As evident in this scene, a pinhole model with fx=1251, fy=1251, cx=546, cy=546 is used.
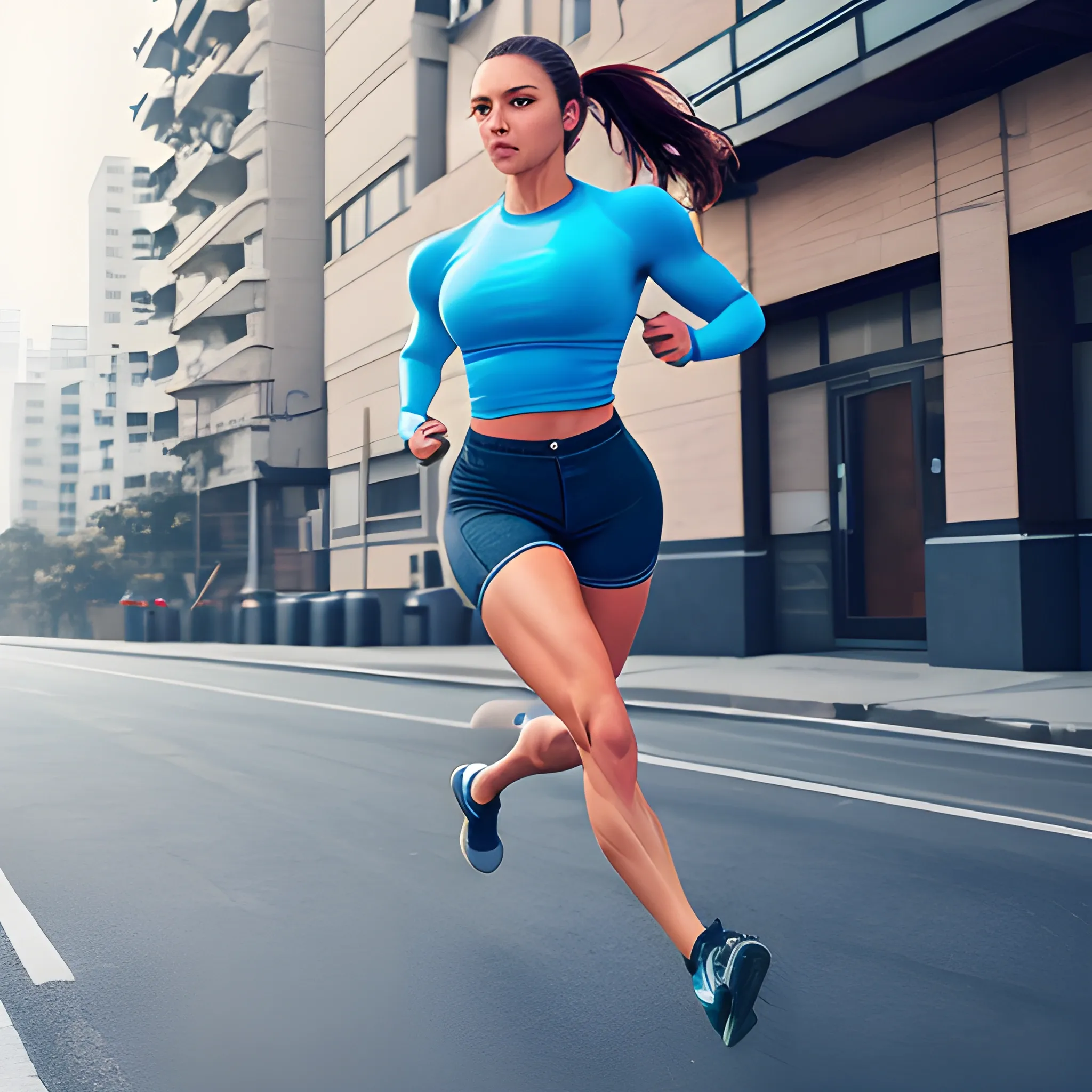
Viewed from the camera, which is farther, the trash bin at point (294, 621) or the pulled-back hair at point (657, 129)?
the trash bin at point (294, 621)

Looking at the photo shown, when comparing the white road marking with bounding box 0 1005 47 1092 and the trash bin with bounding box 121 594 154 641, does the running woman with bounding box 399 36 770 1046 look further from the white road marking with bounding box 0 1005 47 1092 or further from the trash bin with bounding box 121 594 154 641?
the trash bin with bounding box 121 594 154 641

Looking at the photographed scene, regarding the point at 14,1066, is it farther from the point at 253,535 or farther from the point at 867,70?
the point at 253,535

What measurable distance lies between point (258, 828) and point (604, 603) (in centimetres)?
283

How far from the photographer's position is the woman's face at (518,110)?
3.10 meters

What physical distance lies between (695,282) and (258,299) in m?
39.3

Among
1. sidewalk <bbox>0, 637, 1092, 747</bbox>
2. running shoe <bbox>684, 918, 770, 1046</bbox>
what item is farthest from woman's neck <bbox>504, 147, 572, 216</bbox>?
sidewalk <bbox>0, 637, 1092, 747</bbox>

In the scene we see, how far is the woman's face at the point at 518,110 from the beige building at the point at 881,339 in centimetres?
910

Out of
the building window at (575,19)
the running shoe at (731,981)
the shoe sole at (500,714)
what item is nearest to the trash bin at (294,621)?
the building window at (575,19)

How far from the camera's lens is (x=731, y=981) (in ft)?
7.89

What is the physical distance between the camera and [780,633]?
51.6 ft

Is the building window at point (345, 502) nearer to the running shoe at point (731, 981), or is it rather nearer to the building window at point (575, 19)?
the building window at point (575, 19)

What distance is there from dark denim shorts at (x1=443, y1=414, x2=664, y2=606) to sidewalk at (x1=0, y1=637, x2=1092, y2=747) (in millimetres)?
5520

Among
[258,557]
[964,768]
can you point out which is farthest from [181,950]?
[258,557]

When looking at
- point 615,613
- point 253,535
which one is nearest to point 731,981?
point 615,613
